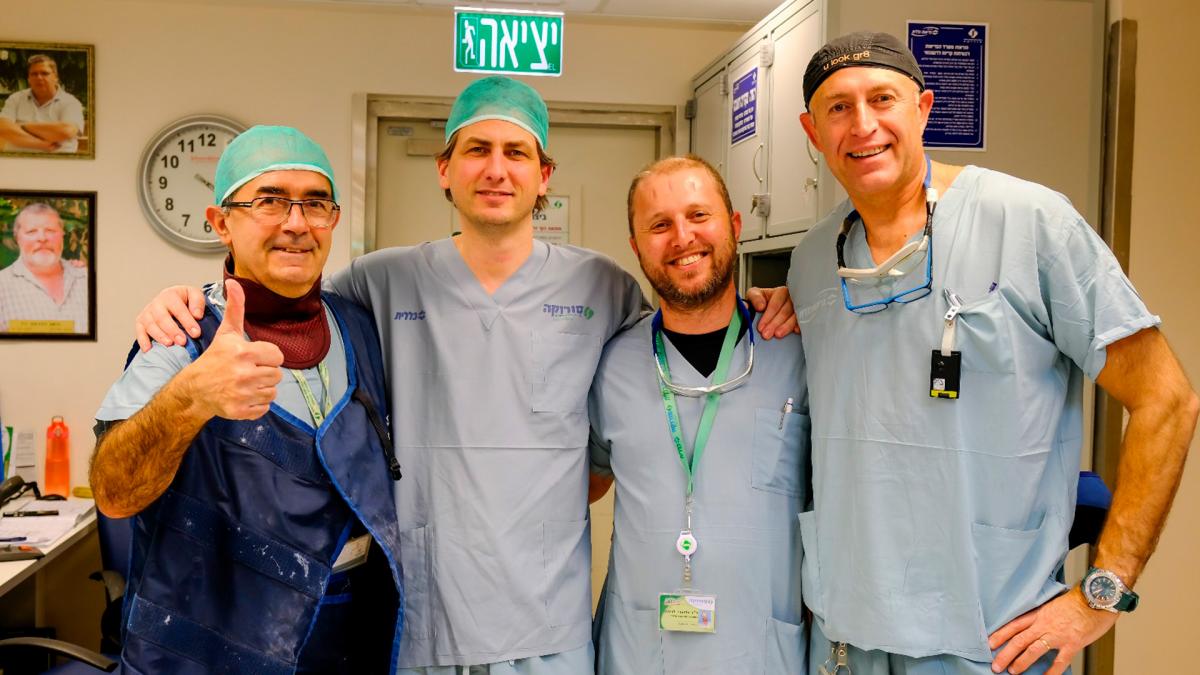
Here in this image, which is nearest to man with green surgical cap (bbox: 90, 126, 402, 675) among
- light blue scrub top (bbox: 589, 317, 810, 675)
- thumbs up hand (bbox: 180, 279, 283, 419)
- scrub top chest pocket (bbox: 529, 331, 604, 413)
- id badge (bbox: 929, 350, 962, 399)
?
thumbs up hand (bbox: 180, 279, 283, 419)

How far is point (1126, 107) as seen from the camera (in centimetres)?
273

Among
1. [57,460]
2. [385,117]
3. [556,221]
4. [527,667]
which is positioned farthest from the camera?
[556,221]

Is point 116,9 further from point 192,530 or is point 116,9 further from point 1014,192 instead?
point 1014,192

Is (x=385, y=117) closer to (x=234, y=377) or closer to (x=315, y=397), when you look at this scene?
(x=315, y=397)

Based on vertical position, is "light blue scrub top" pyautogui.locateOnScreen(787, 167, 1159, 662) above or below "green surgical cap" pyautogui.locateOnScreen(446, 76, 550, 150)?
below

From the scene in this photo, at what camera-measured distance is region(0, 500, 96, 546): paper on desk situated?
290 centimetres

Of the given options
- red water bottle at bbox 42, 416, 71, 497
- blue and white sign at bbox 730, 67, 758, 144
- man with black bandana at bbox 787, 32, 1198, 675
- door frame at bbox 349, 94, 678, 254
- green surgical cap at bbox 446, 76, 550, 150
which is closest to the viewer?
man with black bandana at bbox 787, 32, 1198, 675

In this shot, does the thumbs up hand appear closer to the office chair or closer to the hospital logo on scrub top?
the hospital logo on scrub top

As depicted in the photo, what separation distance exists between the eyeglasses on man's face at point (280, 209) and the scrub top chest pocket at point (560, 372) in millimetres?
475

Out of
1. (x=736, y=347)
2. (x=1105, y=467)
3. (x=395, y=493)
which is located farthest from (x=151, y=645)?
(x=1105, y=467)

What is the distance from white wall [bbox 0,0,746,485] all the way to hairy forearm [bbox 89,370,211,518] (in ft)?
8.27

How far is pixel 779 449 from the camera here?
5.61ft

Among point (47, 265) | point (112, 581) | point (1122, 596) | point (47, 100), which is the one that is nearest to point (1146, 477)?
point (1122, 596)

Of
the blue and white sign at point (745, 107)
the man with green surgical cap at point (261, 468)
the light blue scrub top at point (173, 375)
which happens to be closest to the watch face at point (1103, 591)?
the man with green surgical cap at point (261, 468)
